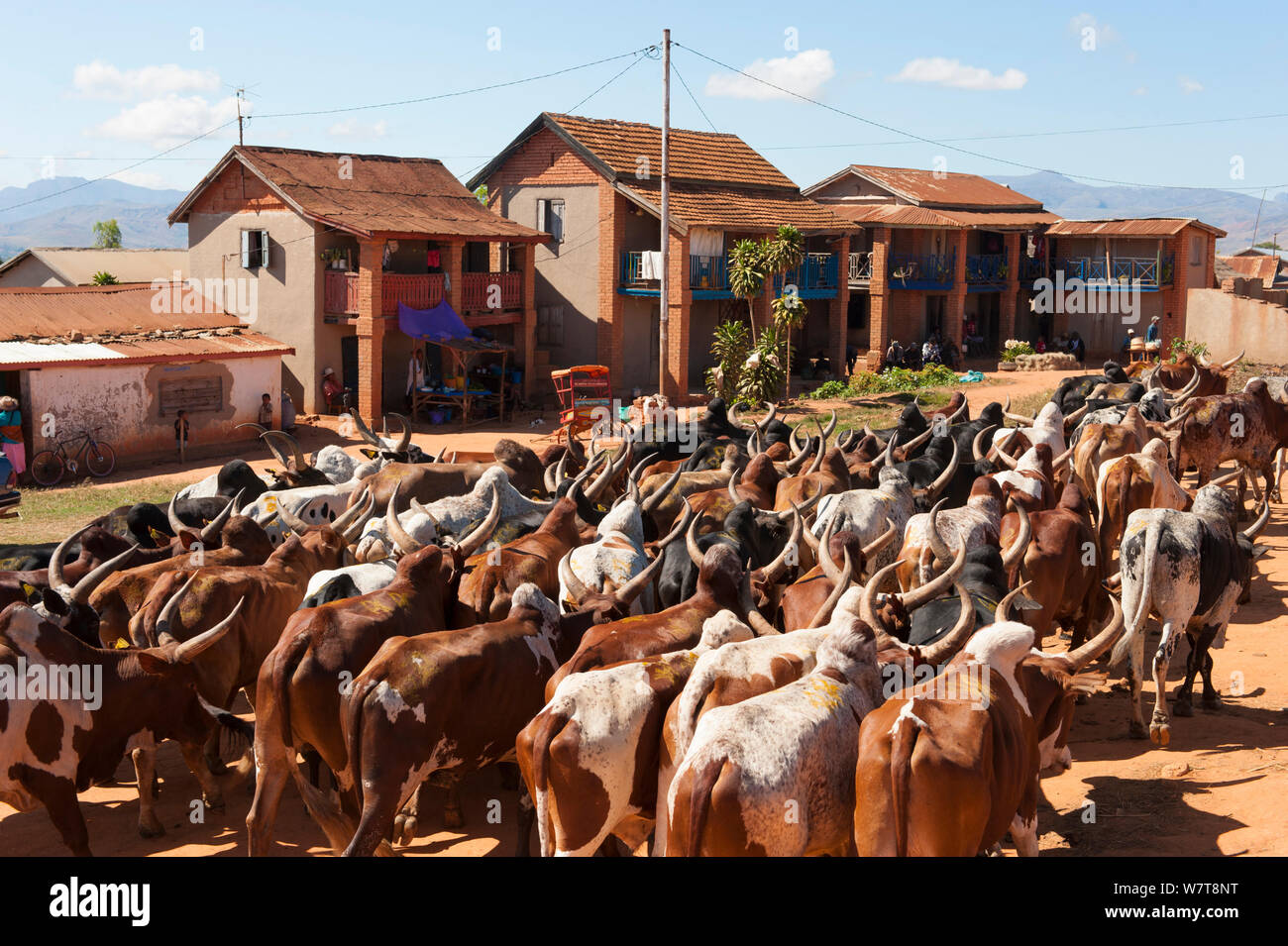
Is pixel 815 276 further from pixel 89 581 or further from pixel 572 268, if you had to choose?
pixel 89 581

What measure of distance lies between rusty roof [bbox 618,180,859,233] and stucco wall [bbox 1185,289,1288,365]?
10.4 metres

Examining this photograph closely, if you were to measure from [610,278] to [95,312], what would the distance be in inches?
493

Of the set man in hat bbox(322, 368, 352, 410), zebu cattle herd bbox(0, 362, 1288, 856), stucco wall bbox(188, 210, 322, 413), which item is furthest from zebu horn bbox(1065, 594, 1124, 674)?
stucco wall bbox(188, 210, 322, 413)

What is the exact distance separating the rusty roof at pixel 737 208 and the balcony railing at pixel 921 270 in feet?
9.14

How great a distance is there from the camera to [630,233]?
35.3 meters

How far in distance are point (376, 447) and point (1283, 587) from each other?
416 inches

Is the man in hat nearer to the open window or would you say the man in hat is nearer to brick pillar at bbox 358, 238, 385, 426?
brick pillar at bbox 358, 238, 385, 426

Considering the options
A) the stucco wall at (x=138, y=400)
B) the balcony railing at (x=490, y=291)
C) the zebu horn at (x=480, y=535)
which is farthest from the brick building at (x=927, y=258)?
the zebu horn at (x=480, y=535)

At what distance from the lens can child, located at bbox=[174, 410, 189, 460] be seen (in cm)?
2619

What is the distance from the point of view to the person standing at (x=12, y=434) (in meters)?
22.8

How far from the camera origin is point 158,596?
29.7 feet

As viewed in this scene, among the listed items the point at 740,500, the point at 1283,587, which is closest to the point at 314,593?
the point at 740,500

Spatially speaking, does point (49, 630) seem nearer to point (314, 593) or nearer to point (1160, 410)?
point (314, 593)

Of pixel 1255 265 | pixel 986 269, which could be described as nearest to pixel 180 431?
pixel 986 269
